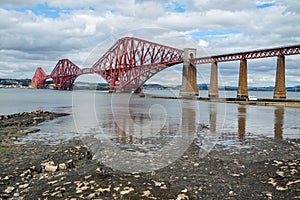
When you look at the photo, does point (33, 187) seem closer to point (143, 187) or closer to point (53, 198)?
point (53, 198)

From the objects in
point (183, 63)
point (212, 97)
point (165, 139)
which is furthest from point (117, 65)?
point (165, 139)

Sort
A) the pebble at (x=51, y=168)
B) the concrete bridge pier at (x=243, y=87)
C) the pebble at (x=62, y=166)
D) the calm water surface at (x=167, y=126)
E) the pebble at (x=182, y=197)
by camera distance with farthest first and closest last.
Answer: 1. the concrete bridge pier at (x=243, y=87)
2. the calm water surface at (x=167, y=126)
3. the pebble at (x=62, y=166)
4. the pebble at (x=51, y=168)
5. the pebble at (x=182, y=197)

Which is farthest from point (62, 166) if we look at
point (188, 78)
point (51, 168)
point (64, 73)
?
point (64, 73)

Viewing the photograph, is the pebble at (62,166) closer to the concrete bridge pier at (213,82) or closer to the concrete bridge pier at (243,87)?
the concrete bridge pier at (243,87)

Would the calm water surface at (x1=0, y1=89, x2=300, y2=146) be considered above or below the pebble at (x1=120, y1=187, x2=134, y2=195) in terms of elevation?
below

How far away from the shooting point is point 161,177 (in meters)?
8.08

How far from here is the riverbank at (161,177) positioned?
6723mm

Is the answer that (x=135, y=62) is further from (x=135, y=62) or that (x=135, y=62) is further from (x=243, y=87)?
(x=243, y=87)

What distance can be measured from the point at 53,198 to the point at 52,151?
18.6 ft

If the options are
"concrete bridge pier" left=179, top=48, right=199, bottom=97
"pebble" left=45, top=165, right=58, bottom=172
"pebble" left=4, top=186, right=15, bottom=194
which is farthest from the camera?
"concrete bridge pier" left=179, top=48, right=199, bottom=97

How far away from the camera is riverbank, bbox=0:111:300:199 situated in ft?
22.1

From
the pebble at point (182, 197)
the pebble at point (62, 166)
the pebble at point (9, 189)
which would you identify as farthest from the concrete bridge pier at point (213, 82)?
the pebble at point (9, 189)

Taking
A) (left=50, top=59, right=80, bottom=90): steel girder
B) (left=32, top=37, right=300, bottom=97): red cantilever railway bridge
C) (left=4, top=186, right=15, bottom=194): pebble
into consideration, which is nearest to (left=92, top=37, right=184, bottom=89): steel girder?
(left=32, top=37, right=300, bottom=97): red cantilever railway bridge

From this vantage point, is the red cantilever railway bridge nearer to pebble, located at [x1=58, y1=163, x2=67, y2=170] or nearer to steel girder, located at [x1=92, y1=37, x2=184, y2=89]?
steel girder, located at [x1=92, y1=37, x2=184, y2=89]
